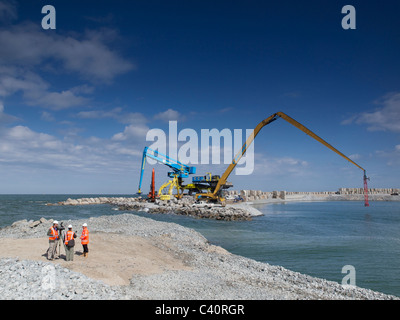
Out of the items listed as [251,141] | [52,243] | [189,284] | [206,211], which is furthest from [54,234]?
[251,141]

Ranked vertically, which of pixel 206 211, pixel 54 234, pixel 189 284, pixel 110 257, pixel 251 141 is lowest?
pixel 206 211

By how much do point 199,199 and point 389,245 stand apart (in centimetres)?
3619

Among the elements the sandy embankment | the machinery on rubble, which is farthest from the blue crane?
the sandy embankment

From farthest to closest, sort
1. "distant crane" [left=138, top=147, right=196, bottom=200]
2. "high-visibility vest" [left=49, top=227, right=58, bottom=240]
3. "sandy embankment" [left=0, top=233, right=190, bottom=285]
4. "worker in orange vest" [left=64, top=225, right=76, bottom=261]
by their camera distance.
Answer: "distant crane" [left=138, top=147, right=196, bottom=200] → "high-visibility vest" [left=49, top=227, right=58, bottom=240] → "worker in orange vest" [left=64, top=225, right=76, bottom=261] → "sandy embankment" [left=0, top=233, right=190, bottom=285]

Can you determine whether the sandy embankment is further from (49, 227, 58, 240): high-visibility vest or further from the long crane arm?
the long crane arm

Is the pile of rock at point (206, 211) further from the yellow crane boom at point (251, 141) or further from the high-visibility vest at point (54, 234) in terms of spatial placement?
the high-visibility vest at point (54, 234)

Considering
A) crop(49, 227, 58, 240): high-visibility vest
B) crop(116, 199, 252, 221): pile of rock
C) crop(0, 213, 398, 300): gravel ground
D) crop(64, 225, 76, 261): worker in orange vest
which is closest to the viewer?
crop(0, 213, 398, 300): gravel ground

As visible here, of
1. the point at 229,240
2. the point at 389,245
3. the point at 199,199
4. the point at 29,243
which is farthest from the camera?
the point at 199,199

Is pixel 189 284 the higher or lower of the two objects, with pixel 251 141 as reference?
lower

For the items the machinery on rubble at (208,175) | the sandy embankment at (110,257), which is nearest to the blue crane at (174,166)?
the machinery on rubble at (208,175)

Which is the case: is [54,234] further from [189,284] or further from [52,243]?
[189,284]

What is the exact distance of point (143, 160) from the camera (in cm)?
6091
